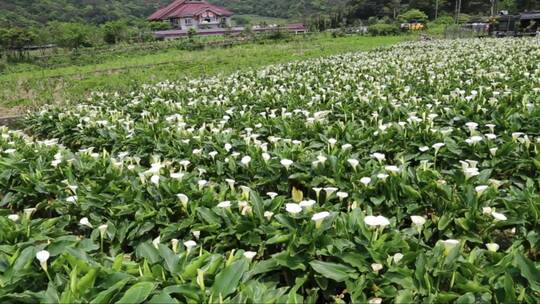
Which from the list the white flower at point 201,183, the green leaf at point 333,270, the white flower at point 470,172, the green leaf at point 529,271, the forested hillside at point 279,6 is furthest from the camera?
the forested hillside at point 279,6

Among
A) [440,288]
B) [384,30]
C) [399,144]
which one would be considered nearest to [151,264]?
[440,288]

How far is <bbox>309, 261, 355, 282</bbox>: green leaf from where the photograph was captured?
2.58 meters

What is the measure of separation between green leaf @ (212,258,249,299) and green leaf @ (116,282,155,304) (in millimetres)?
342

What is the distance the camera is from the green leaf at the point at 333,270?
258 centimetres

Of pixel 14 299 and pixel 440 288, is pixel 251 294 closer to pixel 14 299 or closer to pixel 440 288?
pixel 440 288

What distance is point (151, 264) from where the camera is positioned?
271 cm

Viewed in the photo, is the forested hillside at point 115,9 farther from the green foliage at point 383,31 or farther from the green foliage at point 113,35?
the green foliage at point 383,31

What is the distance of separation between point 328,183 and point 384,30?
3961 cm

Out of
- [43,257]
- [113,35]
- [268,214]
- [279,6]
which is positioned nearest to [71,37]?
[113,35]

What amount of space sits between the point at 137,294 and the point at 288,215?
1.25 metres

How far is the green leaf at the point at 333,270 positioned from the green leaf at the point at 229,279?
17.9 inches

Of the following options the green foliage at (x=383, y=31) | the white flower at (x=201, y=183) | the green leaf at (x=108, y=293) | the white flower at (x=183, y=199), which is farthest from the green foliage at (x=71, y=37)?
the green leaf at (x=108, y=293)

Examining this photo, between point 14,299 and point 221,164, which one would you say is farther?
point 221,164

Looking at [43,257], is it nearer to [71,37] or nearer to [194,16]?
[71,37]
